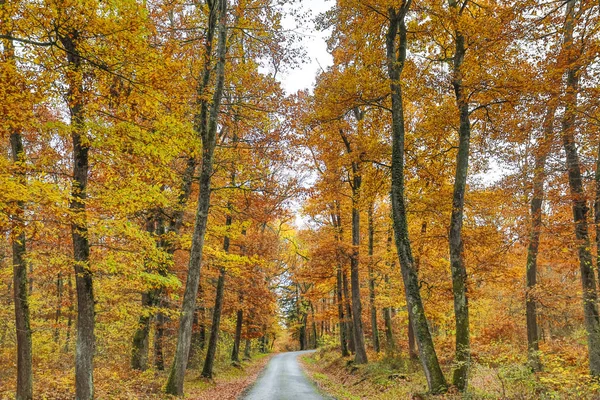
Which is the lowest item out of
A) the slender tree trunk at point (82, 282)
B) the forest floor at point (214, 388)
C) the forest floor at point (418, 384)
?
the forest floor at point (214, 388)

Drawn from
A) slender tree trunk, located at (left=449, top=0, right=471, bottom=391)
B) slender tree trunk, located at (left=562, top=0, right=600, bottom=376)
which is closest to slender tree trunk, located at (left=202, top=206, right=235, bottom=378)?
slender tree trunk, located at (left=449, top=0, right=471, bottom=391)

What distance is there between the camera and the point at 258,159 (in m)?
12.7

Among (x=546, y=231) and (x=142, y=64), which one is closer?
(x=142, y=64)

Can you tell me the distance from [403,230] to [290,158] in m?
5.41

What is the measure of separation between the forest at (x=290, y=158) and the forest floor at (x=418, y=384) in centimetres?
11

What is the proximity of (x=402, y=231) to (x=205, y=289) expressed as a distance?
12.7m

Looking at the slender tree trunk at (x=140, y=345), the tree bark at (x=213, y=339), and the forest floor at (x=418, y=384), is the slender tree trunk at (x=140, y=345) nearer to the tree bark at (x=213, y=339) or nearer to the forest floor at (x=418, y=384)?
the tree bark at (x=213, y=339)

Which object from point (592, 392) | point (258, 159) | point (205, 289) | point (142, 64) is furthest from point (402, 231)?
point (205, 289)

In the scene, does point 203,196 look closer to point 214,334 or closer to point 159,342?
point 214,334

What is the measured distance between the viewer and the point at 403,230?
9664 mm

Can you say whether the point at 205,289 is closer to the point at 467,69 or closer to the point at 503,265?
the point at 503,265

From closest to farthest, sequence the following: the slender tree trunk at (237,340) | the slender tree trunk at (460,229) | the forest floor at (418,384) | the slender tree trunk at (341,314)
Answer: the forest floor at (418,384) → the slender tree trunk at (460,229) → the slender tree trunk at (341,314) → the slender tree trunk at (237,340)

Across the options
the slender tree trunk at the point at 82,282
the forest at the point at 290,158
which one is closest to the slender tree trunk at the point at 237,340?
the forest at the point at 290,158

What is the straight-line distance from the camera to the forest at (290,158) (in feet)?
22.6
